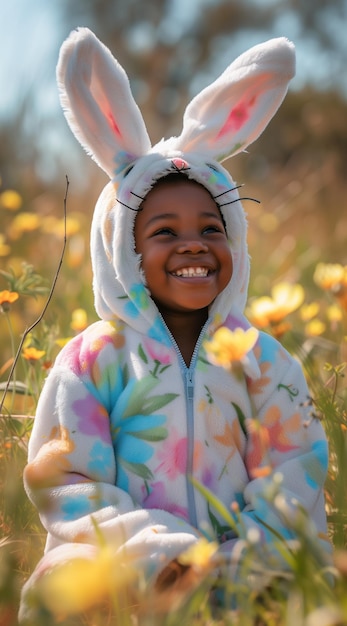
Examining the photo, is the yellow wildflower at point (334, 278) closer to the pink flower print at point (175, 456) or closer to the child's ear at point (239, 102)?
the child's ear at point (239, 102)

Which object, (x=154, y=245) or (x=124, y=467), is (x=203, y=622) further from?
(x=154, y=245)

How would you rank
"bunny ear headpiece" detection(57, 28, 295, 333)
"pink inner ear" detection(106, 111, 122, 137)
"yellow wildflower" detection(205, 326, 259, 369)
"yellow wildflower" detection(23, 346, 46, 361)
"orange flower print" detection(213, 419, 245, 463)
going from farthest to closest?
"yellow wildflower" detection(23, 346, 46, 361)
"pink inner ear" detection(106, 111, 122, 137)
"bunny ear headpiece" detection(57, 28, 295, 333)
"orange flower print" detection(213, 419, 245, 463)
"yellow wildflower" detection(205, 326, 259, 369)

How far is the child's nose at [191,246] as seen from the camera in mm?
1920

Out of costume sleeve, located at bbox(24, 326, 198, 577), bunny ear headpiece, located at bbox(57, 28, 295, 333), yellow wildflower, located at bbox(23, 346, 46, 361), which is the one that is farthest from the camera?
yellow wildflower, located at bbox(23, 346, 46, 361)

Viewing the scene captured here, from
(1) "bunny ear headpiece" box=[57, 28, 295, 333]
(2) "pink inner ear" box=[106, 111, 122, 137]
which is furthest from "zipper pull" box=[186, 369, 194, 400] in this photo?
(2) "pink inner ear" box=[106, 111, 122, 137]

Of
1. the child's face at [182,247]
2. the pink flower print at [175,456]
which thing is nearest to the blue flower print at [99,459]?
the pink flower print at [175,456]

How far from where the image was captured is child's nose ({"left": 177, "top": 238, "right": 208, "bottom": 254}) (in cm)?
192

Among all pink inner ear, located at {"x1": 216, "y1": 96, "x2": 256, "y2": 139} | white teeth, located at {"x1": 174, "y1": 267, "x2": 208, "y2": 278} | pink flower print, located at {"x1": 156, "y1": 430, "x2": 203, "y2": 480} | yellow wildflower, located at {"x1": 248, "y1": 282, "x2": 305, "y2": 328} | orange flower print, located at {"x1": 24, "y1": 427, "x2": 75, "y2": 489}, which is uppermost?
pink inner ear, located at {"x1": 216, "y1": 96, "x2": 256, "y2": 139}

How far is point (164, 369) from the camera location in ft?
6.31

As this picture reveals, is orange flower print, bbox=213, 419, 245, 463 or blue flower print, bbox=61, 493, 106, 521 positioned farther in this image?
orange flower print, bbox=213, 419, 245, 463

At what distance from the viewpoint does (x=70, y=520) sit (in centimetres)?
174

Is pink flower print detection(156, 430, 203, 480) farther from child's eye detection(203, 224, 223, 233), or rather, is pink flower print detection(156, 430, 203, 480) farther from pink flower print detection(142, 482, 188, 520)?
child's eye detection(203, 224, 223, 233)

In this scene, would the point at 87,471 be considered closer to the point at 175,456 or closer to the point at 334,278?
the point at 175,456

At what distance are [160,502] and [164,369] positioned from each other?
277 millimetres
